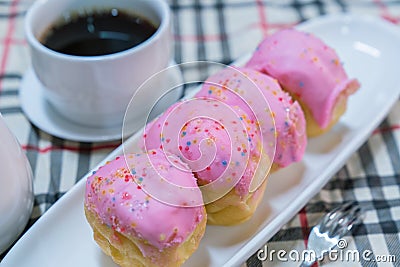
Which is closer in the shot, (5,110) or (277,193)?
(277,193)

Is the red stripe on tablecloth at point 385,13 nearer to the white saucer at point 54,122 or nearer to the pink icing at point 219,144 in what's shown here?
the white saucer at point 54,122

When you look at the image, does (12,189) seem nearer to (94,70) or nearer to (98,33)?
(94,70)

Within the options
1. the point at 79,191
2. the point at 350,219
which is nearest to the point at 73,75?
the point at 79,191

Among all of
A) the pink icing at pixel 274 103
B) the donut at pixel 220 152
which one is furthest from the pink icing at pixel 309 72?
Answer: the donut at pixel 220 152

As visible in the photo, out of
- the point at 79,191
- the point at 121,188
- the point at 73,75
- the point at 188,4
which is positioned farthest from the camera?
the point at 188,4

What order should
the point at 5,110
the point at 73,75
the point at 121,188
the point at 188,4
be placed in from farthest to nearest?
1. the point at 188,4
2. the point at 5,110
3. the point at 73,75
4. the point at 121,188

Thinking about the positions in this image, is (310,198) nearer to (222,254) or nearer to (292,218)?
(292,218)

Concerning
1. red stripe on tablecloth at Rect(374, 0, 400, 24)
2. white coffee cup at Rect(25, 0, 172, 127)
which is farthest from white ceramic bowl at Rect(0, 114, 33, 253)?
red stripe on tablecloth at Rect(374, 0, 400, 24)
